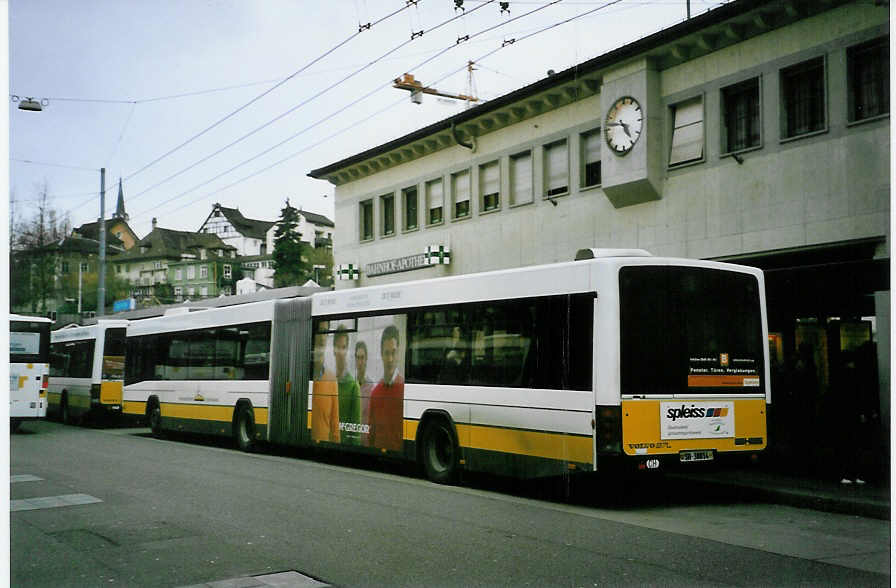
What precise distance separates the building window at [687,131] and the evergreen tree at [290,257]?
1486 inches

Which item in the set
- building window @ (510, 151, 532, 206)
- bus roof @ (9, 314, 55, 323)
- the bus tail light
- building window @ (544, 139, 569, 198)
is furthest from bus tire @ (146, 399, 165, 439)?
the bus tail light

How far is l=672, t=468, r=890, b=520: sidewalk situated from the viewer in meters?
10.5

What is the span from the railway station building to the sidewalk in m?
0.58

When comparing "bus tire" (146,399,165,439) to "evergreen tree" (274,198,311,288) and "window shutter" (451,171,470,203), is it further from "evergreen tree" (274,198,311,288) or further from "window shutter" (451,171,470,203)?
"evergreen tree" (274,198,311,288)

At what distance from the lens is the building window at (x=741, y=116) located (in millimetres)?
17219

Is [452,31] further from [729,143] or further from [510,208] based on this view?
[510,208]

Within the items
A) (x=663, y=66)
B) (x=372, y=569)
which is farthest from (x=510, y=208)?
(x=372, y=569)

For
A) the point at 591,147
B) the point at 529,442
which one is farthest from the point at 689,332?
the point at 591,147

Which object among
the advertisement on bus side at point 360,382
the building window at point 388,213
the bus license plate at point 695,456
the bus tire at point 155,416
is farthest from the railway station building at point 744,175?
the bus tire at point 155,416

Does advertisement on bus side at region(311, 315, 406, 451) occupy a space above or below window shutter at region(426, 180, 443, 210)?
below

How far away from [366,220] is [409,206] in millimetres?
2636

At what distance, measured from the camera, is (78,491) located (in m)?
11.9

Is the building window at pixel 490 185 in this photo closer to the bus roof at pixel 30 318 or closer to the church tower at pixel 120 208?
the bus roof at pixel 30 318

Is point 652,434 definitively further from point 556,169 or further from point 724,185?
point 556,169
